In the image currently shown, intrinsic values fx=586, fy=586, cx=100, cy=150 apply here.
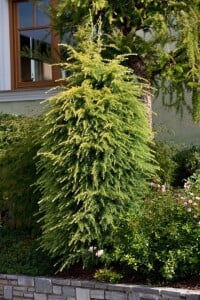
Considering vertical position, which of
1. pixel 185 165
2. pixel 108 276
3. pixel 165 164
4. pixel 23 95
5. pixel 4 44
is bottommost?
pixel 108 276

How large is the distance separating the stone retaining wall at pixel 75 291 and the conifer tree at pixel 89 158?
0.25m

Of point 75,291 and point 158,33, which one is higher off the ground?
point 158,33

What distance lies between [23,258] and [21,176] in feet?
3.30

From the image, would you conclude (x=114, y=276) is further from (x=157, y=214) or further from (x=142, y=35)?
(x=142, y=35)

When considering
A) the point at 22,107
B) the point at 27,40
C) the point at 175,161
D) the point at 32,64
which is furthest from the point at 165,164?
the point at 27,40

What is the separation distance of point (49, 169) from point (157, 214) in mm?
1198

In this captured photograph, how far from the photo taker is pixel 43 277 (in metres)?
6.04

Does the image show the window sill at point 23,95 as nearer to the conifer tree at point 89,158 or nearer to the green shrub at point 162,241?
the conifer tree at point 89,158

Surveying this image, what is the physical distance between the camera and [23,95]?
9.88 meters

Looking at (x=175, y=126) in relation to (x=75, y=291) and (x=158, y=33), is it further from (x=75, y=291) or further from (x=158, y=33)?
(x=75, y=291)

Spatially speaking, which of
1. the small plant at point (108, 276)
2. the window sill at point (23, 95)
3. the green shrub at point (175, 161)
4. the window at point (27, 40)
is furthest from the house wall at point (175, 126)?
the small plant at point (108, 276)

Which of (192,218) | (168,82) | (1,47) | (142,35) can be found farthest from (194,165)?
(1,47)

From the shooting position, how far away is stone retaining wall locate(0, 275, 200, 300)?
5.22 m

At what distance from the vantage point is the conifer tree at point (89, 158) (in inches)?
229
